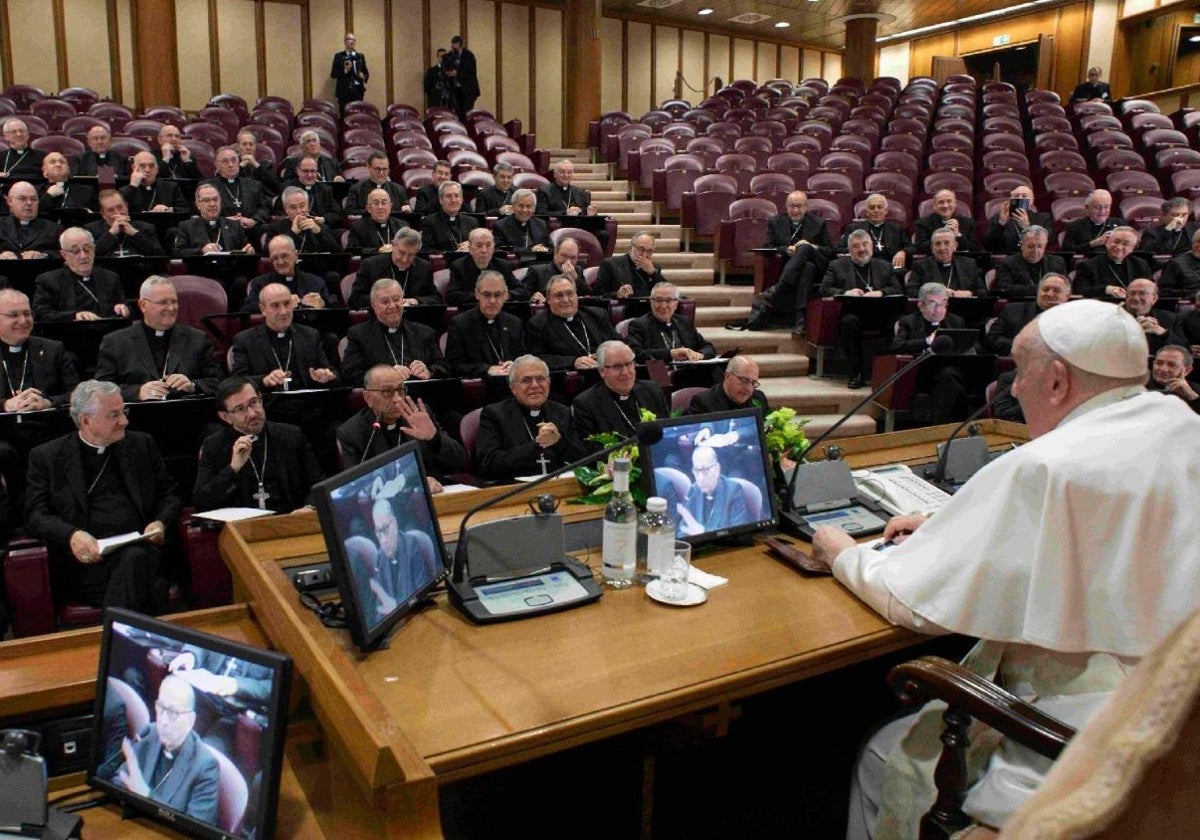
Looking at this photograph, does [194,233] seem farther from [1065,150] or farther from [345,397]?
[1065,150]

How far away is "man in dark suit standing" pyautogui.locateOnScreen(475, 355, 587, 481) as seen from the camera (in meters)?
3.84

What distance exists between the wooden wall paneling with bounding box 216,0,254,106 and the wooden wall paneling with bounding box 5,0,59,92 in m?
1.73

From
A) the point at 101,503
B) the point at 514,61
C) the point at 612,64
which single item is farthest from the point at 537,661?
the point at 612,64

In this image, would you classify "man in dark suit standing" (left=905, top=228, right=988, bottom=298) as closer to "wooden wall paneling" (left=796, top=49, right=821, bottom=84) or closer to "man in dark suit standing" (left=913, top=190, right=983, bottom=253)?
Result: "man in dark suit standing" (left=913, top=190, right=983, bottom=253)

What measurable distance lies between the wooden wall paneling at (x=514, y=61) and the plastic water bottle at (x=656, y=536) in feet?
39.1

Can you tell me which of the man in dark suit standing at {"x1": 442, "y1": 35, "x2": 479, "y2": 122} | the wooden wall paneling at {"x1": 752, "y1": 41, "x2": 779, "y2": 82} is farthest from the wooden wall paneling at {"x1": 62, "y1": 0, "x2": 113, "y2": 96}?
the wooden wall paneling at {"x1": 752, "y1": 41, "x2": 779, "y2": 82}

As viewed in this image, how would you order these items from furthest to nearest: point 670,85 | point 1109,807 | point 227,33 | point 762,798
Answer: point 670,85 < point 227,33 < point 762,798 < point 1109,807

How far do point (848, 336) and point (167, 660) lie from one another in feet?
16.9

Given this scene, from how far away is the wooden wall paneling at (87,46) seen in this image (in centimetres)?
1040

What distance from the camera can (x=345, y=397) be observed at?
4.05 m

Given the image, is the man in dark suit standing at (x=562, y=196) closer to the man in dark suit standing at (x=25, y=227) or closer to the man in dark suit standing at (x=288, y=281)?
the man in dark suit standing at (x=288, y=281)

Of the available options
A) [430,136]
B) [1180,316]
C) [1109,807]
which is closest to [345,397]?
[1109,807]

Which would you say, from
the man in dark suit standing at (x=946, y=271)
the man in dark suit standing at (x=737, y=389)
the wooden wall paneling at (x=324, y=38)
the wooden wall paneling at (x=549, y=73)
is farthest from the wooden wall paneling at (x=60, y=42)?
the man in dark suit standing at (x=737, y=389)

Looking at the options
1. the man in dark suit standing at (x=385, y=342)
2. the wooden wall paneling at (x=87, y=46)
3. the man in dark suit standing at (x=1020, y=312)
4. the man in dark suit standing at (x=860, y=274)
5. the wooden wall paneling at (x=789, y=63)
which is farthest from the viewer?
the wooden wall paneling at (x=789, y=63)
